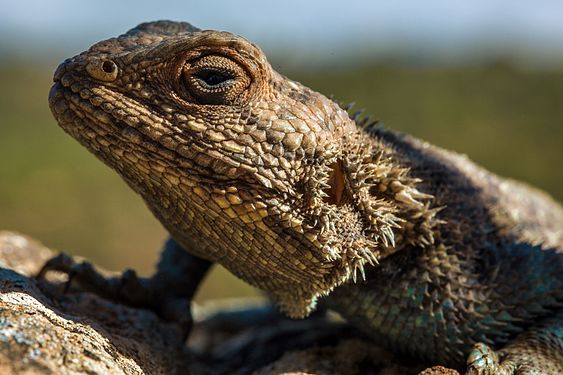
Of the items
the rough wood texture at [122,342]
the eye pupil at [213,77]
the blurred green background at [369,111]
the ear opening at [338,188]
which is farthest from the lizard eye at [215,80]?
the blurred green background at [369,111]

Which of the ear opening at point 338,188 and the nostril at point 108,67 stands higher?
the ear opening at point 338,188

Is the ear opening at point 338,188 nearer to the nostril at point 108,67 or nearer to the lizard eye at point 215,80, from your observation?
the lizard eye at point 215,80

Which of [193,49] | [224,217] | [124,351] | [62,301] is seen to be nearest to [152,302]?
[62,301]

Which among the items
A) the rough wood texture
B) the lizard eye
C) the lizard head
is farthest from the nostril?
the rough wood texture

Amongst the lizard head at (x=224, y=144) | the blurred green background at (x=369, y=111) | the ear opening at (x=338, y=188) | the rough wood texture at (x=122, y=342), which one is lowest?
the rough wood texture at (x=122, y=342)

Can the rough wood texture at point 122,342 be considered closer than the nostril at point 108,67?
Yes

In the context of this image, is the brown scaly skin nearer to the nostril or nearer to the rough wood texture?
the nostril

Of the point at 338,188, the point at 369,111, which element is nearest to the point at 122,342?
the point at 338,188

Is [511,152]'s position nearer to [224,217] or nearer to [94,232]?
[94,232]

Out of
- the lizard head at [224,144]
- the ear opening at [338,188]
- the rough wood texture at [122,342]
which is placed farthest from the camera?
the ear opening at [338,188]
